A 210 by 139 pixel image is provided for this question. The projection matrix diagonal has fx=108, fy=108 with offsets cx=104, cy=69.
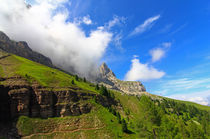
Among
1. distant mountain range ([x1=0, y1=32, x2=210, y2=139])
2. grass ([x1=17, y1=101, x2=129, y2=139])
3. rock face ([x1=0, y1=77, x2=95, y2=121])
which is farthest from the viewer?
rock face ([x1=0, y1=77, x2=95, y2=121])

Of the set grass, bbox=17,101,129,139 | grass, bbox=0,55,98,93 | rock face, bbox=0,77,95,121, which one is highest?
grass, bbox=0,55,98,93

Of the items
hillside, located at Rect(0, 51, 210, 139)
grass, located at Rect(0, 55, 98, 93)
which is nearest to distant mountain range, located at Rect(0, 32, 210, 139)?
hillside, located at Rect(0, 51, 210, 139)

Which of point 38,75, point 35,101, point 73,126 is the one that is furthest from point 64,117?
point 38,75

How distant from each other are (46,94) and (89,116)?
28211 millimetres

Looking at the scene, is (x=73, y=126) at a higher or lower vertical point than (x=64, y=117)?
lower

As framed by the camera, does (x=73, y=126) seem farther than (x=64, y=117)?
No

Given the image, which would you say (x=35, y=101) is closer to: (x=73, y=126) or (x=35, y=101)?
(x=35, y=101)

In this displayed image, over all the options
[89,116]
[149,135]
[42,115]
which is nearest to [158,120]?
[149,135]

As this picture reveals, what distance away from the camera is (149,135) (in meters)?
36.2

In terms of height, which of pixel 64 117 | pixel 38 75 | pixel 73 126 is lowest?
pixel 73 126

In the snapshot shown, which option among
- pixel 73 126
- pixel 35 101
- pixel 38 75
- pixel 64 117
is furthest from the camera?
pixel 38 75

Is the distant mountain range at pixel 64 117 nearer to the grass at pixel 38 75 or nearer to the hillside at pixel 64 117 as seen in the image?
the hillside at pixel 64 117

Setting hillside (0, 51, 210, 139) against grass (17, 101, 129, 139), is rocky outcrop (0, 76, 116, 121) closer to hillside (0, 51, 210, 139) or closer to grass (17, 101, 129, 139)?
hillside (0, 51, 210, 139)

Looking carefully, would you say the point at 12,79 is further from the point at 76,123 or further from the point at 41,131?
the point at 76,123
